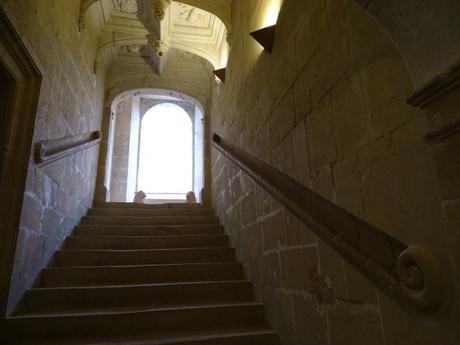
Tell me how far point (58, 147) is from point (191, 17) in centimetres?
321

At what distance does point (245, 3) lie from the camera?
3137mm

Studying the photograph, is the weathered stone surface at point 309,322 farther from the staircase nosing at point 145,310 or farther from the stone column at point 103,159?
the stone column at point 103,159

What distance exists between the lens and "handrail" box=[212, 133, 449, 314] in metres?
0.78

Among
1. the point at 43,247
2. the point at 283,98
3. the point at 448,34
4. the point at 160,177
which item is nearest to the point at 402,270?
the point at 448,34

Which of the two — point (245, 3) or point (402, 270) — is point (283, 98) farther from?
point (245, 3)

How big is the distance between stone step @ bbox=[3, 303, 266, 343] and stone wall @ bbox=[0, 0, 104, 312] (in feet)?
0.75

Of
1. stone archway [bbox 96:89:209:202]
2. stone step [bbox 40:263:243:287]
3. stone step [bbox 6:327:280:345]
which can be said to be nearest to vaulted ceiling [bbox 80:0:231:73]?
stone archway [bbox 96:89:209:202]

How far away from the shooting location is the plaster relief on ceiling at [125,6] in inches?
182

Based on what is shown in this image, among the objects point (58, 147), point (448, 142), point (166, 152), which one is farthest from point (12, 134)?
point (166, 152)

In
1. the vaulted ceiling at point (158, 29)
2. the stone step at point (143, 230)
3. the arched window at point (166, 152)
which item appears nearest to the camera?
the stone step at point (143, 230)

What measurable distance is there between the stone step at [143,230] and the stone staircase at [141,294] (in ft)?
0.03

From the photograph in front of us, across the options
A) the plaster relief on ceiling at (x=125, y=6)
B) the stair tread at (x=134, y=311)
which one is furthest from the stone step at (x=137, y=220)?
the plaster relief on ceiling at (x=125, y=6)

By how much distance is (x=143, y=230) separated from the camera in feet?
11.4

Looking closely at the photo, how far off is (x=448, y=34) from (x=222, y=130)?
3408mm
